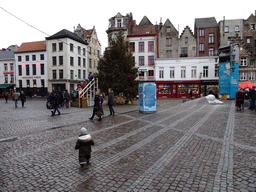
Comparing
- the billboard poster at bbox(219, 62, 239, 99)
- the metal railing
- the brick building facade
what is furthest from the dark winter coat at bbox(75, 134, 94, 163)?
the brick building facade

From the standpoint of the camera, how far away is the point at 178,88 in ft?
119

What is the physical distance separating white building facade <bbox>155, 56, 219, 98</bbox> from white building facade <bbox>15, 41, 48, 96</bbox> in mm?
26094

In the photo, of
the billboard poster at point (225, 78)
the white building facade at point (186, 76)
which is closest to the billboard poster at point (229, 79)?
the billboard poster at point (225, 78)

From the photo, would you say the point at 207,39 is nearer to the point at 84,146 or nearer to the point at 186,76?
the point at 186,76

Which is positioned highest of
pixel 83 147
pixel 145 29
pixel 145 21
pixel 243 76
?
pixel 145 21

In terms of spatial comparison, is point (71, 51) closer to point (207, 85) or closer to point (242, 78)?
point (207, 85)

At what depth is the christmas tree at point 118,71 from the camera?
19547 millimetres

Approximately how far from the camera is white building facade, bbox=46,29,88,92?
127 feet

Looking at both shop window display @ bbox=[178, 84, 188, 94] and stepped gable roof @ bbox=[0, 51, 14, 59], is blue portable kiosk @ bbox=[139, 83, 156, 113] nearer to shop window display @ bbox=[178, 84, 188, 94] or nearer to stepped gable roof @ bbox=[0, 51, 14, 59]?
shop window display @ bbox=[178, 84, 188, 94]

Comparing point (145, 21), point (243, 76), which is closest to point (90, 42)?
point (145, 21)

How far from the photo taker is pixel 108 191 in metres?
3.21

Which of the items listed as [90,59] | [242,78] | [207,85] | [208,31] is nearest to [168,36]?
[208,31]

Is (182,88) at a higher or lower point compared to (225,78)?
lower

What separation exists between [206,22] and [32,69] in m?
41.6
